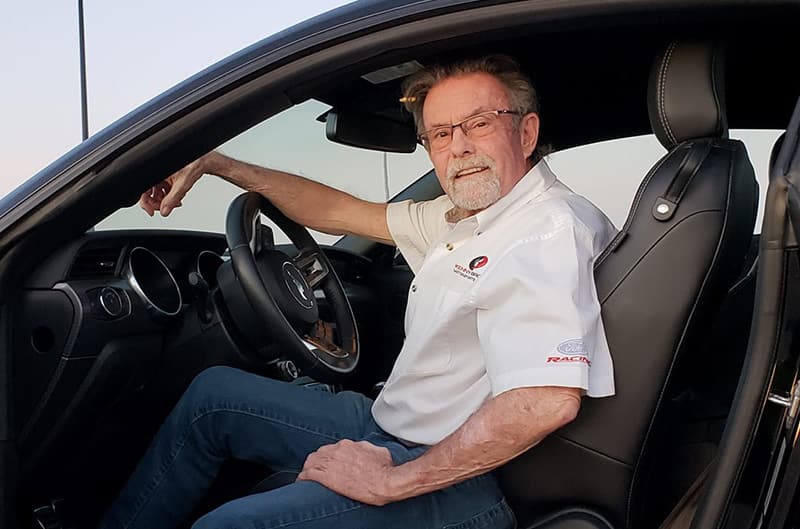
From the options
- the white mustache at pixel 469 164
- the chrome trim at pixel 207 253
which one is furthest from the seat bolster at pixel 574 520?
the chrome trim at pixel 207 253

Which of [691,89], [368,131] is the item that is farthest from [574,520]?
[368,131]

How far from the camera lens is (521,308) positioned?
4.91 ft

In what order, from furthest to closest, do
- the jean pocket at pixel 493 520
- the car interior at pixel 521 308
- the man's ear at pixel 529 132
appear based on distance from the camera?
the man's ear at pixel 529 132
the jean pocket at pixel 493 520
the car interior at pixel 521 308

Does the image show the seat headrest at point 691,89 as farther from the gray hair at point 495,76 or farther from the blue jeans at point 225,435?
the blue jeans at point 225,435

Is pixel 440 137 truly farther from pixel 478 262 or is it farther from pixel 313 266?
pixel 313 266

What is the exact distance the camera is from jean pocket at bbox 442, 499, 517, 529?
1.57m

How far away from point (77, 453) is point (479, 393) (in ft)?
3.19

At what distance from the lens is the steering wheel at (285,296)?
1896mm

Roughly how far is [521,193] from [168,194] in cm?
77

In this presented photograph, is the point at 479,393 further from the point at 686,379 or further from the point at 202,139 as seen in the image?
the point at 202,139

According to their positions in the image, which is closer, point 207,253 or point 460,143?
point 460,143

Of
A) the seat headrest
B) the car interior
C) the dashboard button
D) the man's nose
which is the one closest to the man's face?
the man's nose

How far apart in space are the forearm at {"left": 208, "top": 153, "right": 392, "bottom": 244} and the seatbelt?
41.6 inches

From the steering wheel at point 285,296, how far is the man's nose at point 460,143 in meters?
0.50
